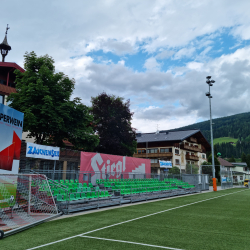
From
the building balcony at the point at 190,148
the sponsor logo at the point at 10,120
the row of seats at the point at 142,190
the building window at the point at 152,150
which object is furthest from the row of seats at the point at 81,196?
the building balcony at the point at 190,148

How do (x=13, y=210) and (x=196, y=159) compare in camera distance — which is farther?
(x=196, y=159)

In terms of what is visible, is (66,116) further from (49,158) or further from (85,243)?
(85,243)

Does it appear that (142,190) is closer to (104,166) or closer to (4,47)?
(104,166)

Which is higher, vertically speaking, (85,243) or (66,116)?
(66,116)

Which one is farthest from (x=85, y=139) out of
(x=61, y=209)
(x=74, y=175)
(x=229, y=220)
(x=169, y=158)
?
(x=169, y=158)

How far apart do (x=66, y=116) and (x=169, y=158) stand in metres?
36.0

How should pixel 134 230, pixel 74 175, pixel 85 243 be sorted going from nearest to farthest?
1. pixel 85 243
2. pixel 134 230
3. pixel 74 175

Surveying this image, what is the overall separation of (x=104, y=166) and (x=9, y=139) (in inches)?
436

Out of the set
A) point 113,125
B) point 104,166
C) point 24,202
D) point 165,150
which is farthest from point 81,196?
point 165,150

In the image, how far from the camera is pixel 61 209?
38.9ft

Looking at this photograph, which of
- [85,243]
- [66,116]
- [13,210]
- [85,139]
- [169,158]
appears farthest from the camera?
[169,158]

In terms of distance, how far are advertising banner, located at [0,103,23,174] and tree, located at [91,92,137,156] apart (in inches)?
963

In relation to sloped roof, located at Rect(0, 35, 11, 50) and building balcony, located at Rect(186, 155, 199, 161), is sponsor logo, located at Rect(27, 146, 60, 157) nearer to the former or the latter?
sloped roof, located at Rect(0, 35, 11, 50)

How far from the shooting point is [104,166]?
862 inches
